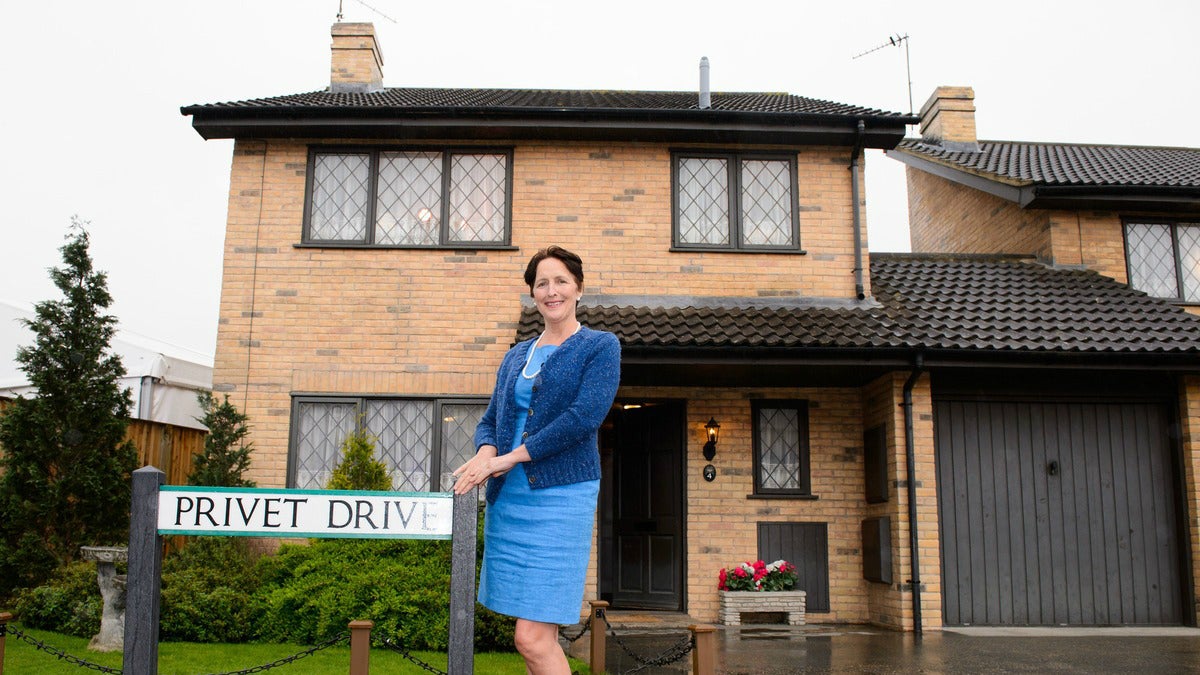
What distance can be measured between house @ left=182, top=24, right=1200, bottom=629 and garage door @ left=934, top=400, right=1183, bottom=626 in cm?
11

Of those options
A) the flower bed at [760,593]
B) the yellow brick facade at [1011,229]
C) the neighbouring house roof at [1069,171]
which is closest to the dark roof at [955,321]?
the yellow brick facade at [1011,229]

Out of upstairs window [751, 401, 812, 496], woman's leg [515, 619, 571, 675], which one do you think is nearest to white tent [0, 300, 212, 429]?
upstairs window [751, 401, 812, 496]

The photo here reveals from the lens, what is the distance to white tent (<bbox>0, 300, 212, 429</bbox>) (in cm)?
1337

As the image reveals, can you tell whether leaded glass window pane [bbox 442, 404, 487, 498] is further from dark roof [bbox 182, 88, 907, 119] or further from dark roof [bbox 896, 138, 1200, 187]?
dark roof [bbox 896, 138, 1200, 187]

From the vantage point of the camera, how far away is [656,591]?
1108 centimetres

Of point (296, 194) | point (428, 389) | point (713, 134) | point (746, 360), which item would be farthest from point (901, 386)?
point (296, 194)

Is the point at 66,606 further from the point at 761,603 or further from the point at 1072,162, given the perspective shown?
the point at 1072,162

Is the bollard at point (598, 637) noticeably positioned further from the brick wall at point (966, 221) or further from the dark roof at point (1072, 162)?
the brick wall at point (966, 221)

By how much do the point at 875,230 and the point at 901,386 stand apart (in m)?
29.0

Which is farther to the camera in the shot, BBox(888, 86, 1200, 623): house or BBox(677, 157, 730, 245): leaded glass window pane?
BBox(677, 157, 730, 245): leaded glass window pane

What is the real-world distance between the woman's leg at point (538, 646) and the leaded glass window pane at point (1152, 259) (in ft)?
38.1

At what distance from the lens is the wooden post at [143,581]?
336 cm

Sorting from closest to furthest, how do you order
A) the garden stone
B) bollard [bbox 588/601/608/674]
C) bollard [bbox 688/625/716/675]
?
bollard [bbox 688/625/716/675], bollard [bbox 588/601/608/674], the garden stone

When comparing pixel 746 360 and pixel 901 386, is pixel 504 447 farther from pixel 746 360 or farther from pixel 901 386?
pixel 901 386
